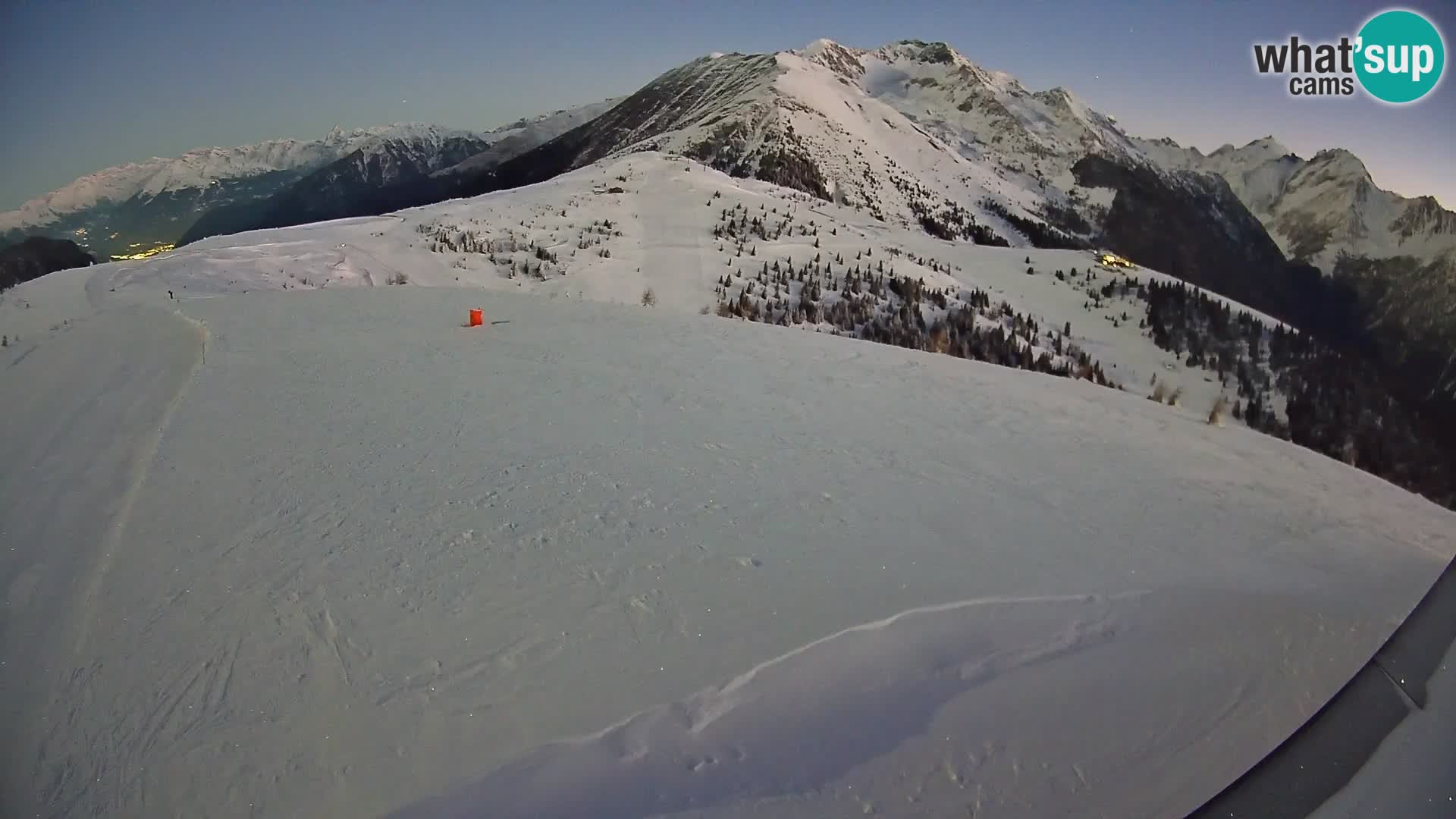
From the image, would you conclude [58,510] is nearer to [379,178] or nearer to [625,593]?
[625,593]

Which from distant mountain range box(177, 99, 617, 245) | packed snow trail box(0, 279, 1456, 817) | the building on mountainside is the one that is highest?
distant mountain range box(177, 99, 617, 245)

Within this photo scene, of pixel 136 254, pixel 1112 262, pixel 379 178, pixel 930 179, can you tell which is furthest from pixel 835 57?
pixel 136 254

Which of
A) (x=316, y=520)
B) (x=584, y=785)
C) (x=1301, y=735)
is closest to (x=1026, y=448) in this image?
(x=1301, y=735)

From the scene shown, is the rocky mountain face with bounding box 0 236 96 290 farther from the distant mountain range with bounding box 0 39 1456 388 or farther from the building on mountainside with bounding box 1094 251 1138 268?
the building on mountainside with bounding box 1094 251 1138 268

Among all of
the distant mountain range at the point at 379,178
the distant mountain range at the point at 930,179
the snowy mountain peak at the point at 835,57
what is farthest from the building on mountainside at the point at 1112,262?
the snowy mountain peak at the point at 835,57

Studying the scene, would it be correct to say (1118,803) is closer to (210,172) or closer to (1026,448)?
(1026,448)

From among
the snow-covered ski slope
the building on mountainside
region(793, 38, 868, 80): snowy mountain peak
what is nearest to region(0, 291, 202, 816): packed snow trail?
the snow-covered ski slope

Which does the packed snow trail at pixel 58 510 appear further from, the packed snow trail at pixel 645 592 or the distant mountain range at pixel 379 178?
the distant mountain range at pixel 379 178
